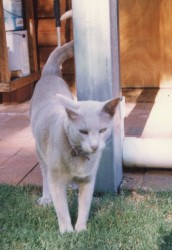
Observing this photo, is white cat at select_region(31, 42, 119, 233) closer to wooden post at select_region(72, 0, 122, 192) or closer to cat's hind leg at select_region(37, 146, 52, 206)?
cat's hind leg at select_region(37, 146, 52, 206)

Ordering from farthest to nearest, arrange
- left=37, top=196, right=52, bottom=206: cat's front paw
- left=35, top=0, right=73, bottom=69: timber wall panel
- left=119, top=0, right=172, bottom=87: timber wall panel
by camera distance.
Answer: left=35, top=0, right=73, bottom=69: timber wall panel
left=119, top=0, right=172, bottom=87: timber wall panel
left=37, top=196, right=52, bottom=206: cat's front paw

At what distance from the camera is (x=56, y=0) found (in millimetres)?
4547

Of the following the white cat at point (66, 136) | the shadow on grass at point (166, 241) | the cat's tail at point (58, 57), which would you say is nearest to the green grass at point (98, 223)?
the shadow on grass at point (166, 241)

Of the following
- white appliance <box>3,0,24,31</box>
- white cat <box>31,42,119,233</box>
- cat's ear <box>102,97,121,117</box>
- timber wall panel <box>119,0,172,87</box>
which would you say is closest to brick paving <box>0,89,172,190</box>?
timber wall panel <box>119,0,172,87</box>

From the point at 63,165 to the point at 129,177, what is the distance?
1.02 meters

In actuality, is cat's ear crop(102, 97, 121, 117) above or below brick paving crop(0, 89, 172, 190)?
above

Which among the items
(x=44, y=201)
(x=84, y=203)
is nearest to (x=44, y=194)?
(x=44, y=201)

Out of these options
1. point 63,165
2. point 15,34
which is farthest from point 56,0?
point 63,165

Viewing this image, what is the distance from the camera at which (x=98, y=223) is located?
105 inches

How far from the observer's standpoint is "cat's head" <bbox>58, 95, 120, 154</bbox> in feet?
6.96

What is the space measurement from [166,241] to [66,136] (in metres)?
0.75

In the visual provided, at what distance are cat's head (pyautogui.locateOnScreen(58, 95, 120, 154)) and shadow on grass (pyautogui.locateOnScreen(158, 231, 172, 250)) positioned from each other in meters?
0.62

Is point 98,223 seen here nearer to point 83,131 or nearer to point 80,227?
point 80,227

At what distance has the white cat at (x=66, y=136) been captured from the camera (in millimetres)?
2154
